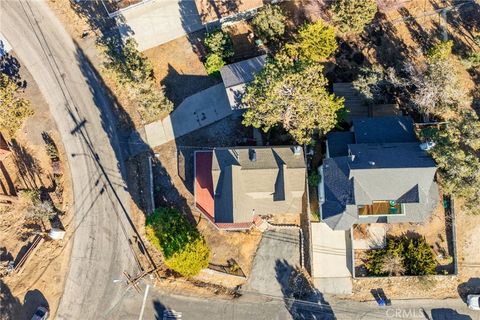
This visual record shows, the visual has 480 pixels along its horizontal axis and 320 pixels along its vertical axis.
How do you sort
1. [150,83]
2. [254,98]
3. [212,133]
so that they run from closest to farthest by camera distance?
[254,98] → [150,83] → [212,133]

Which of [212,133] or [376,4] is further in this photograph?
[212,133]

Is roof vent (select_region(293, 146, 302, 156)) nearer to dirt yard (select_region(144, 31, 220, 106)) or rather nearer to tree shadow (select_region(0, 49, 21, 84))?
dirt yard (select_region(144, 31, 220, 106))

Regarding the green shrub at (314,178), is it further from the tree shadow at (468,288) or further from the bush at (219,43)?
the tree shadow at (468,288)

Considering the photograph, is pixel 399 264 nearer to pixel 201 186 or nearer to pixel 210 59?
pixel 201 186

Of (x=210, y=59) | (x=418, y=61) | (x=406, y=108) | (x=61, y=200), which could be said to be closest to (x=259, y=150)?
(x=210, y=59)

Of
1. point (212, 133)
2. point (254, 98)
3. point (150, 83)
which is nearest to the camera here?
point (254, 98)

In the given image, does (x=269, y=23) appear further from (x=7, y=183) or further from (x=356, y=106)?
(x=7, y=183)

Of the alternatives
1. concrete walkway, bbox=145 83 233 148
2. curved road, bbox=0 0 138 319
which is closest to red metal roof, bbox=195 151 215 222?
concrete walkway, bbox=145 83 233 148
